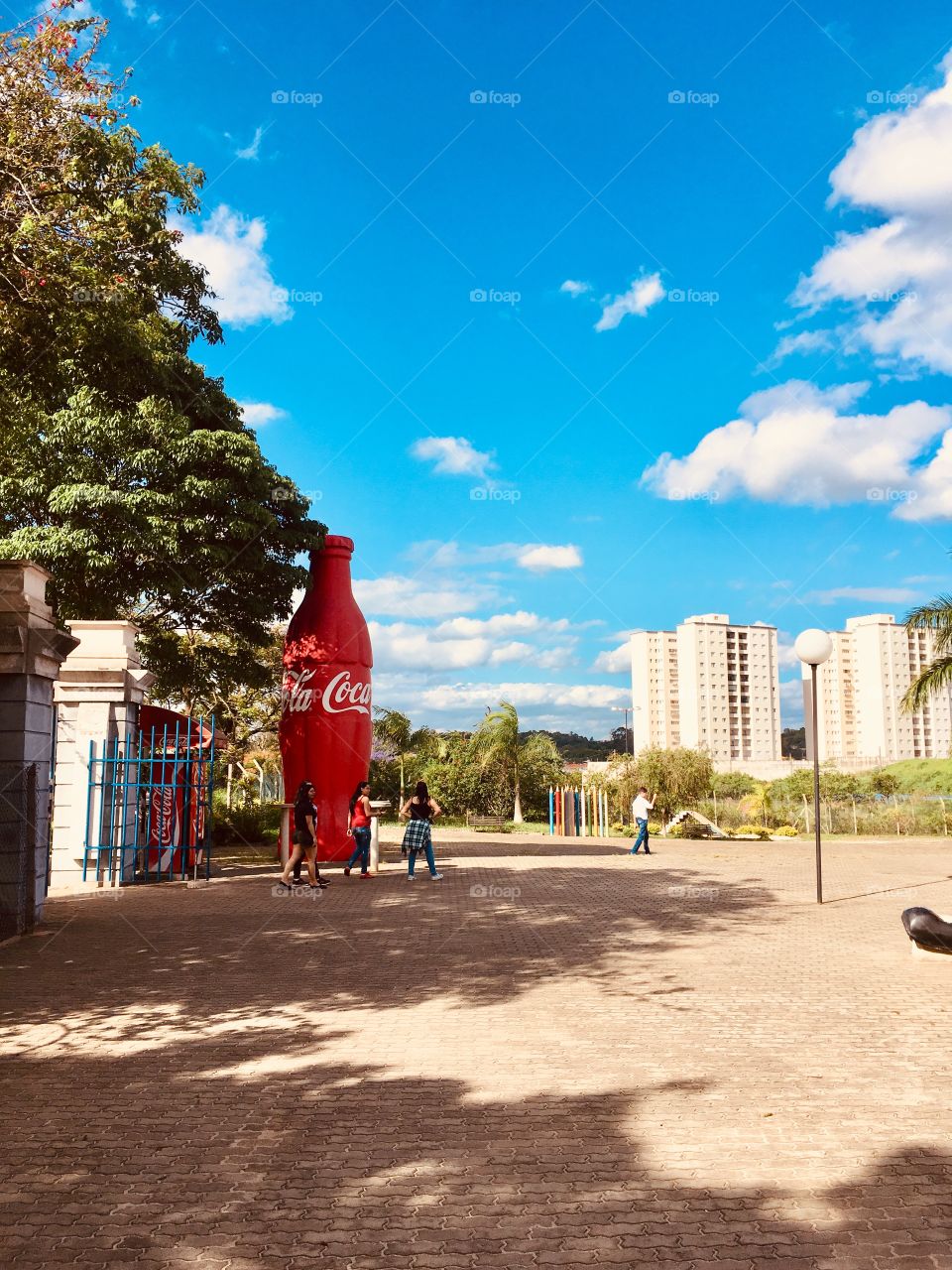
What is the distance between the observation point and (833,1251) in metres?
3.70

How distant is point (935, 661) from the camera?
66.5ft

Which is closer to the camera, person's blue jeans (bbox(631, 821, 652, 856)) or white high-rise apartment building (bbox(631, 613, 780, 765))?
person's blue jeans (bbox(631, 821, 652, 856))

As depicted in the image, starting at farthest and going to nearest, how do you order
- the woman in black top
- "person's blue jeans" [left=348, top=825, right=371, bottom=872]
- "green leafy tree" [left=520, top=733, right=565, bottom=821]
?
"green leafy tree" [left=520, top=733, right=565, bottom=821] → "person's blue jeans" [left=348, top=825, right=371, bottom=872] → the woman in black top

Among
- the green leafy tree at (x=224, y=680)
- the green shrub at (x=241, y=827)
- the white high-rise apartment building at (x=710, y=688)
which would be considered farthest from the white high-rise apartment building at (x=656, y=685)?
the green shrub at (x=241, y=827)

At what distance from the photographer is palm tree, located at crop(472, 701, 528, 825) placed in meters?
39.1

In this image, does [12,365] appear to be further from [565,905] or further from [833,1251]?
[833,1251]

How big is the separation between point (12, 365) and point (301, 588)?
937cm

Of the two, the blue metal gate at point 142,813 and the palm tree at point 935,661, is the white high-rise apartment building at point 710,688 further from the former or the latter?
the blue metal gate at point 142,813

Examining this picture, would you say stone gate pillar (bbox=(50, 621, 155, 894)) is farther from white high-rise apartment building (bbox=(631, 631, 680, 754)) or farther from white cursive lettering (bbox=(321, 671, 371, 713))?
white high-rise apartment building (bbox=(631, 631, 680, 754))

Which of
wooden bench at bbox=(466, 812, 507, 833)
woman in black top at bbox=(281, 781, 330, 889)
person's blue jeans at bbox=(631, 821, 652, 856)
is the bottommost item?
wooden bench at bbox=(466, 812, 507, 833)

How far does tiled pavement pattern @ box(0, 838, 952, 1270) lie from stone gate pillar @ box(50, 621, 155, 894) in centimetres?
465

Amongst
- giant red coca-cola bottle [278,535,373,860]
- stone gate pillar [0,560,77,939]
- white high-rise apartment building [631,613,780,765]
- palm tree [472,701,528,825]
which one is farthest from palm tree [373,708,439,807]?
white high-rise apartment building [631,613,780,765]

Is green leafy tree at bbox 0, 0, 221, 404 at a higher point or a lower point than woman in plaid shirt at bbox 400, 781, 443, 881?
higher

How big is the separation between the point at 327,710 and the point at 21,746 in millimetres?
8736
